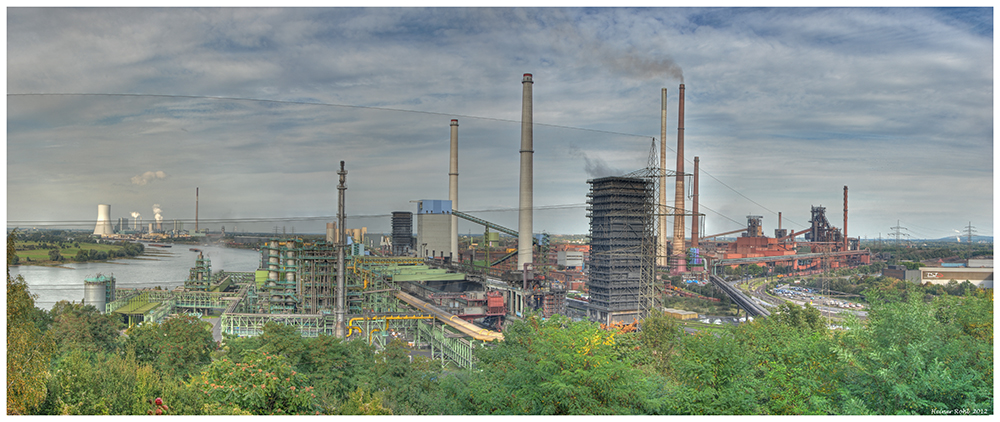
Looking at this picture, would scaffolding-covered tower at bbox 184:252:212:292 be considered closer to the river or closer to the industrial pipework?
the river

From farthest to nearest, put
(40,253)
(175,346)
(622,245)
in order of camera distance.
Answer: (622,245)
(40,253)
(175,346)

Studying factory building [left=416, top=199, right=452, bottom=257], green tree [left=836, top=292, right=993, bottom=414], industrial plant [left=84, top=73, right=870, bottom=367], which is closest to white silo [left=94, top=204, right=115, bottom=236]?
industrial plant [left=84, top=73, right=870, bottom=367]

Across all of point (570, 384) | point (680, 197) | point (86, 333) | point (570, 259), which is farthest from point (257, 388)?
point (570, 259)

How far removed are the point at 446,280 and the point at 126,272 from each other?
18611 mm

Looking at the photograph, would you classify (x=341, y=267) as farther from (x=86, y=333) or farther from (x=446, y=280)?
(x=446, y=280)

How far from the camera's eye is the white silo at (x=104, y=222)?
21798 millimetres

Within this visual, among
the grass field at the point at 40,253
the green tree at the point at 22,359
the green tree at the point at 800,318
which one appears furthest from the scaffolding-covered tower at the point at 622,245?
the grass field at the point at 40,253

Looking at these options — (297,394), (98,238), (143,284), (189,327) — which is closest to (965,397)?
(297,394)

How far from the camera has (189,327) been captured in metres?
12.2

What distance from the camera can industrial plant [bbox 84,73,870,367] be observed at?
18766 millimetres

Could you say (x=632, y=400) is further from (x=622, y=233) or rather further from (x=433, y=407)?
(x=622, y=233)

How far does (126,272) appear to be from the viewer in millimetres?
30156

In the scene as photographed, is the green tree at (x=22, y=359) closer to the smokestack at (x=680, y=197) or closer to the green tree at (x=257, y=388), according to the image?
the green tree at (x=257, y=388)

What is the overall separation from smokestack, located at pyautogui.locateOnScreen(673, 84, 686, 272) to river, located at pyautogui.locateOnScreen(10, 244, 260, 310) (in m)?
30.2
